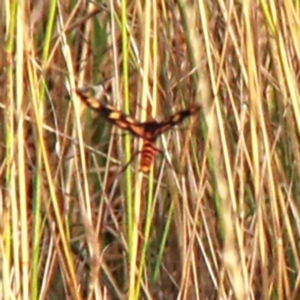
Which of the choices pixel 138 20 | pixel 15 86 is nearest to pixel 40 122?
pixel 15 86

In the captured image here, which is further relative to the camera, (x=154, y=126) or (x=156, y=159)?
(x=156, y=159)

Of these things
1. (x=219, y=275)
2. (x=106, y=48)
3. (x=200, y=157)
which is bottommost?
(x=219, y=275)

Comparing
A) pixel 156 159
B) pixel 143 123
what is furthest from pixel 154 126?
pixel 156 159

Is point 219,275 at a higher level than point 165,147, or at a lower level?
lower

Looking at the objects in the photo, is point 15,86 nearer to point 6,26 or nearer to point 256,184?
point 6,26

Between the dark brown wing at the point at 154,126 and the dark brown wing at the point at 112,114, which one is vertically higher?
the dark brown wing at the point at 112,114

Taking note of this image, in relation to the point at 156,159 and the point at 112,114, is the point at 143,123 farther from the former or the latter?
the point at 156,159

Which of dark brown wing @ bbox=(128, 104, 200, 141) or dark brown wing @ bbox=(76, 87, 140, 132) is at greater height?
dark brown wing @ bbox=(76, 87, 140, 132)

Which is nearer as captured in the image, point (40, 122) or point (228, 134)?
point (40, 122)
